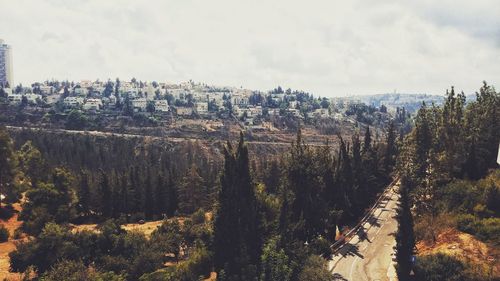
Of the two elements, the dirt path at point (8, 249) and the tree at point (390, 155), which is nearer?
the dirt path at point (8, 249)

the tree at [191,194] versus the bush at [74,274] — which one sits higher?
the bush at [74,274]

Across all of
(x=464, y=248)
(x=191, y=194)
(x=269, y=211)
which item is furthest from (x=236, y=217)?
(x=191, y=194)

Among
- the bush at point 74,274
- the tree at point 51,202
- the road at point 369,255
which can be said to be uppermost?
the bush at point 74,274

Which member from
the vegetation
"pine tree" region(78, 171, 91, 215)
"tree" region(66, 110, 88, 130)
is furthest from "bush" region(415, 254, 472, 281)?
"tree" region(66, 110, 88, 130)

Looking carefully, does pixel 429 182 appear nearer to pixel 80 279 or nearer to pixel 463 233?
pixel 463 233

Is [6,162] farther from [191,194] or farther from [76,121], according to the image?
[76,121]

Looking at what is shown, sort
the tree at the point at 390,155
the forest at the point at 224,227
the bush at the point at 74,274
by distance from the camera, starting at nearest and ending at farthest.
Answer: the bush at the point at 74,274
the forest at the point at 224,227
the tree at the point at 390,155

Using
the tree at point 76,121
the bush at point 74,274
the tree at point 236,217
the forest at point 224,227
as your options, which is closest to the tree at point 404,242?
the forest at point 224,227

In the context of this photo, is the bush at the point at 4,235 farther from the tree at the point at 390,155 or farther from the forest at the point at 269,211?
the tree at the point at 390,155
